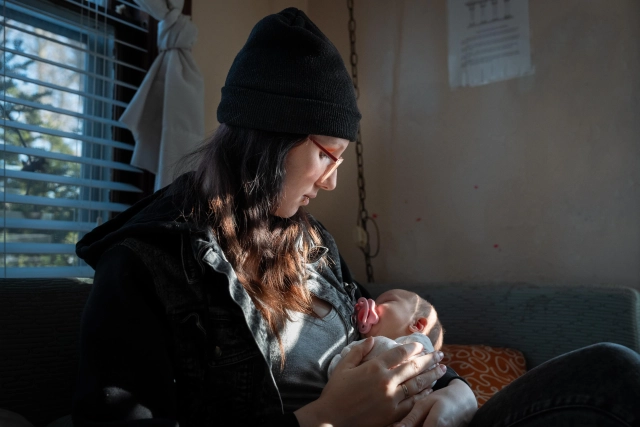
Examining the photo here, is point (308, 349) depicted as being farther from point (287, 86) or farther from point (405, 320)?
point (287, 86)

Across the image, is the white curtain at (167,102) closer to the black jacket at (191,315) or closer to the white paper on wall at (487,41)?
the black jacket at (191,315)

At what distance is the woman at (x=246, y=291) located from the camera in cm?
107

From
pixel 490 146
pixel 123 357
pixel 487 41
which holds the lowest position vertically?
pixel 123 357

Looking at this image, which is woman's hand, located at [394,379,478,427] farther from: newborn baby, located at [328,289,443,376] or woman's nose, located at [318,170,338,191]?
woman's nose, located at [318,170,338,191]

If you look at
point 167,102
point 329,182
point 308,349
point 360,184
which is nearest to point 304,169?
point 329,182

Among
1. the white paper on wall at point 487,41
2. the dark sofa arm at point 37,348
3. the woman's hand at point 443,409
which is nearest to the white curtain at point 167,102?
the dark sofa arm at point 37,348

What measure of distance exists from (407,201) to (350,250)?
0.40m

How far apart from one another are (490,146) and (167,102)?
131cm

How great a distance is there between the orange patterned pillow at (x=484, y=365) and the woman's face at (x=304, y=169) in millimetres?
906

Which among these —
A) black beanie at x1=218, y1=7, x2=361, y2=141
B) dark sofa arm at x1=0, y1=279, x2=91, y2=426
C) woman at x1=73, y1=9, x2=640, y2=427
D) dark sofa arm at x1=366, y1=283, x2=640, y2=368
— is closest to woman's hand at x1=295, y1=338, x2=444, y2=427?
woman at x1=73, y1=9, x2=640, y2=427

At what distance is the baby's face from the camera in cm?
156

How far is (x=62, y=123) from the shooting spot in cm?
210

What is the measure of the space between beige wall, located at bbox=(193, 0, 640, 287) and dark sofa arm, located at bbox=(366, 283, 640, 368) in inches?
9.5

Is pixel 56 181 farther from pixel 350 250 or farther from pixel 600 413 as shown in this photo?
pixel 600 413
